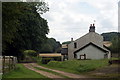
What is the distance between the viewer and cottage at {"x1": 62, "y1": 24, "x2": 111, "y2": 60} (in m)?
55.0

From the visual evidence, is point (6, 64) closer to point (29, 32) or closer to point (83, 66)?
point (83, 66)

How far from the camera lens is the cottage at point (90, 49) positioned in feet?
A: 181

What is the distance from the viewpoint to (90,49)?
5559 centimetres

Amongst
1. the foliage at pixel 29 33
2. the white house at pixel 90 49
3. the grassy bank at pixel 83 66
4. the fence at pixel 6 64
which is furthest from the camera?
the white house at pixel 90 49

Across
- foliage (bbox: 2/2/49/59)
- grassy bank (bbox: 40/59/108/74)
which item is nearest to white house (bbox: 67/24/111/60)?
foliage (bbox: 2/2/49/59)

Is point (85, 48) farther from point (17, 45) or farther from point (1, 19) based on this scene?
point (1, 19)

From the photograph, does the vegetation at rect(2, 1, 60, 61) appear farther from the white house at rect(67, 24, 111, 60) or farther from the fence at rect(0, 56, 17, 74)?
the white house at rect(67, 24, 111, 60)

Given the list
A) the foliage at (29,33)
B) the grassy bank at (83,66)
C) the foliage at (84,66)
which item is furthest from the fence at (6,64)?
the foliage at (84,66)

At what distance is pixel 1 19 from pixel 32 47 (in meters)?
30.6

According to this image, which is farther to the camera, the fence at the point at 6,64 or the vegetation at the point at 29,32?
the vegetation at the point at 29,32

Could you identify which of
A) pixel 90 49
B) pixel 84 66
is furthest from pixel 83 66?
pixel 90 49

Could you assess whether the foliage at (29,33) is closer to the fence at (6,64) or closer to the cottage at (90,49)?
the fence at (6,64)

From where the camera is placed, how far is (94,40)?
2479 inches

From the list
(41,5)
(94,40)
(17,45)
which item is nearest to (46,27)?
(41,5)
